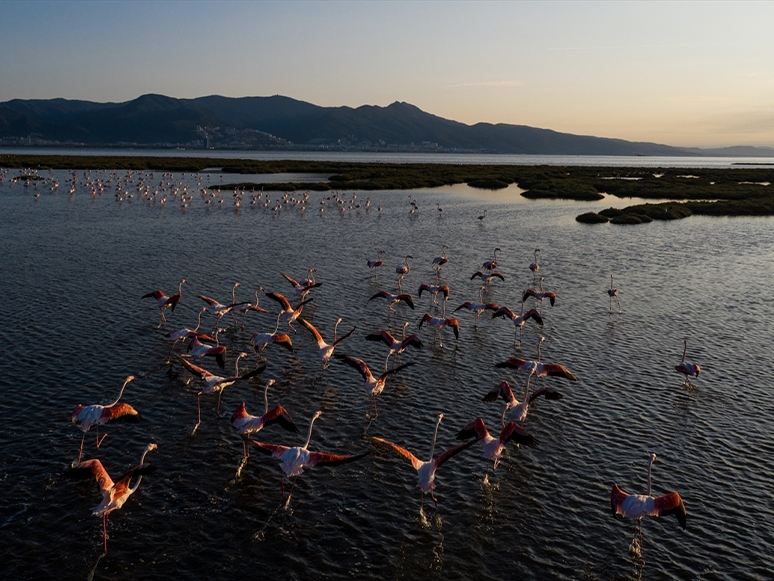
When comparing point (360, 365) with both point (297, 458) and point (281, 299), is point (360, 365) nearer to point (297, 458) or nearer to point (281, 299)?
point (297, 458)

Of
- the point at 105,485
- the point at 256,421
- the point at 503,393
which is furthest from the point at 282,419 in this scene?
the point at 503,393

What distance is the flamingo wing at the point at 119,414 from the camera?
11375 mm

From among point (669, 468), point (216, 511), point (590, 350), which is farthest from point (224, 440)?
point (590, 350)

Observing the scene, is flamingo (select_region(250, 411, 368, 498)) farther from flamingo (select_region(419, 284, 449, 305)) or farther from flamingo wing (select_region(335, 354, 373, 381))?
flamingo (select_region(419, 284, 449, 305))

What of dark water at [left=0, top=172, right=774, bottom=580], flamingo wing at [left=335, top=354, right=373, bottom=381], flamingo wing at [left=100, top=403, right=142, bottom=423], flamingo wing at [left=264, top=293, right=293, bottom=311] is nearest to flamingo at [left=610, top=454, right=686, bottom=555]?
dark water at [left=0, top=172, right=774, bottom=580]

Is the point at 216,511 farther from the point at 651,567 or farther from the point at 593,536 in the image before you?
the point at 651,567

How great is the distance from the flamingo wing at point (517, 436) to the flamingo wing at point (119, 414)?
22.2ft

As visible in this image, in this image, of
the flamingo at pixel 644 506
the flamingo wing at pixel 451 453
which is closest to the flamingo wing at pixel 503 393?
the flamingo wing at pixel 451 453

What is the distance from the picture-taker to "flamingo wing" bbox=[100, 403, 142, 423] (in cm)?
1138

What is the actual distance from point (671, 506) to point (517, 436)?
8.71 ft

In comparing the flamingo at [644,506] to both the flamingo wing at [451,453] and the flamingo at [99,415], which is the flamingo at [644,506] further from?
the flamingo at [99,415]

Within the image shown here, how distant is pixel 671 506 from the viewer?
9.12m

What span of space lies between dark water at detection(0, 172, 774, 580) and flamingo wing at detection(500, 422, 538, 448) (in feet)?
3.77

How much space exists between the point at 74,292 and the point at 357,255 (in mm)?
14259
